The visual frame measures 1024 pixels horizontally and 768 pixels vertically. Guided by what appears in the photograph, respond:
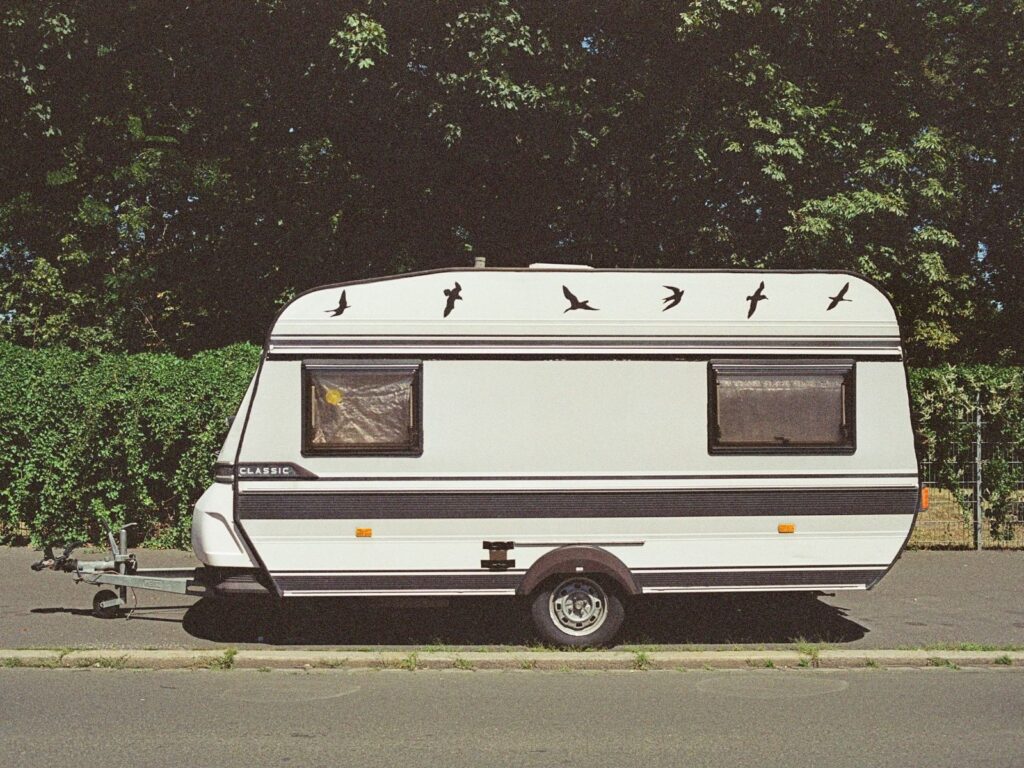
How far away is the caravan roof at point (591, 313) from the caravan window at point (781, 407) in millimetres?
171

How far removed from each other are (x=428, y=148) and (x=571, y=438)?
10.4 meters

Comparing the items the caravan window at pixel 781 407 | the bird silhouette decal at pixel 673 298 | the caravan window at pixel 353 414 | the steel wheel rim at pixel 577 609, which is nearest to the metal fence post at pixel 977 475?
the caravan window at pixel 781 407

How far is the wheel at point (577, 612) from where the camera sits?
821 centimetres

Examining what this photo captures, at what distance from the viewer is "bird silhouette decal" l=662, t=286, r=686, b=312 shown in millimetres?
8250

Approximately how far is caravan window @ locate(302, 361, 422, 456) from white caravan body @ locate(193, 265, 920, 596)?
0.6 inches

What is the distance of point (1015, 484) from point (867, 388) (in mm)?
5493

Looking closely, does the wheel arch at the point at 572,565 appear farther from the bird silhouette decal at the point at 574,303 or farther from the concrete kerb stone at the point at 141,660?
the concrete kerb stone at the point at 141,660

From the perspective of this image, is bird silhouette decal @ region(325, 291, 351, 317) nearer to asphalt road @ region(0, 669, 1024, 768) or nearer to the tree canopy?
asphalt road @ region(0, 669, 1024, 768)

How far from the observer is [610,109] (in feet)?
59.2

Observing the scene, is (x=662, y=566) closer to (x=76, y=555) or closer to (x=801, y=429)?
(x=801, y=429)

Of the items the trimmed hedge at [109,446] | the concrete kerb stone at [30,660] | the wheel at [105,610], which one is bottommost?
the concrete kerb stone at [30,660]

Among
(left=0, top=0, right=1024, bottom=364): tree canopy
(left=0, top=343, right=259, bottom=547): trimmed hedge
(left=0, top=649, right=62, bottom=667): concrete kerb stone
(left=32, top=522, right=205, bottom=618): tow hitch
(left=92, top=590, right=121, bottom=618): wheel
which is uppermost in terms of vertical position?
(left=0, top=0, right=1024, bottom=364): tree canopy

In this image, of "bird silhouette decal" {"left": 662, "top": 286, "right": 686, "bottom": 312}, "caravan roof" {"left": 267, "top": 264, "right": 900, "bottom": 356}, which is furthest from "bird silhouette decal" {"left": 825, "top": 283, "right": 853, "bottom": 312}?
"bird silhouette decal" {"left": 662, "top": 286, "right": 686, "bottom": 312}

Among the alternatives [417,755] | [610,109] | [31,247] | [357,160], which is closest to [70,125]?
[31,247]
